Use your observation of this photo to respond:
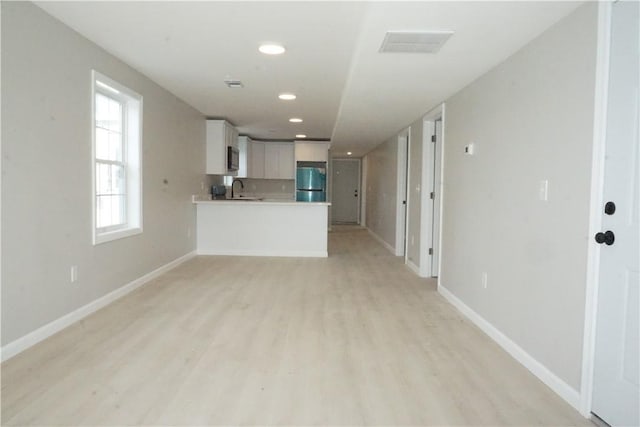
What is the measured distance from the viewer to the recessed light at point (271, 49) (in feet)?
11.1

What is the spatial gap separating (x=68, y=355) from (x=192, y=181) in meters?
3.98

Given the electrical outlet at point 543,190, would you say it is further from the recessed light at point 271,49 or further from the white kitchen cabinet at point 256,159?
the white kitchen cabinet at point 256,159

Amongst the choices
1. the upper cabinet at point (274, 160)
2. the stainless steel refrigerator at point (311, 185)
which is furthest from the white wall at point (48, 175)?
the upper cabinet at point (274, 160)

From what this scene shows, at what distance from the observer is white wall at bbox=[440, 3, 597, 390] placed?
214cm

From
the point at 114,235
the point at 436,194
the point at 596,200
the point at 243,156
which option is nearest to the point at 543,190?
the point at 596,200

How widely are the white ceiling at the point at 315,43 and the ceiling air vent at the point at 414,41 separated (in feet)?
0.21

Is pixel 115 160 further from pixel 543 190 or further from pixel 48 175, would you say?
pixel 543 190

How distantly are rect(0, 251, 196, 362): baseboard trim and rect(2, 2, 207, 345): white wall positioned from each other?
41 millimetres

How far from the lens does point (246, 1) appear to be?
2.61 metres

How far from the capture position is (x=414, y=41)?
268cm

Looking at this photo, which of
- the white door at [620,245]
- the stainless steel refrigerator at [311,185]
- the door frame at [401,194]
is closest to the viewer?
the white door at [620,245]

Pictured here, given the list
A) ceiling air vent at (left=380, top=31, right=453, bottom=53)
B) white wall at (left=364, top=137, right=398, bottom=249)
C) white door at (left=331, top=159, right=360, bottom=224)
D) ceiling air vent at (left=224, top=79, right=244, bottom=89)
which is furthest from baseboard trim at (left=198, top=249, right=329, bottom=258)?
white door at (left=331, top=159, right=360, bottom=224)

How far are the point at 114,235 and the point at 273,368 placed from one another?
7.37 feet

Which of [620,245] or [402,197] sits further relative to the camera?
[402,197]
